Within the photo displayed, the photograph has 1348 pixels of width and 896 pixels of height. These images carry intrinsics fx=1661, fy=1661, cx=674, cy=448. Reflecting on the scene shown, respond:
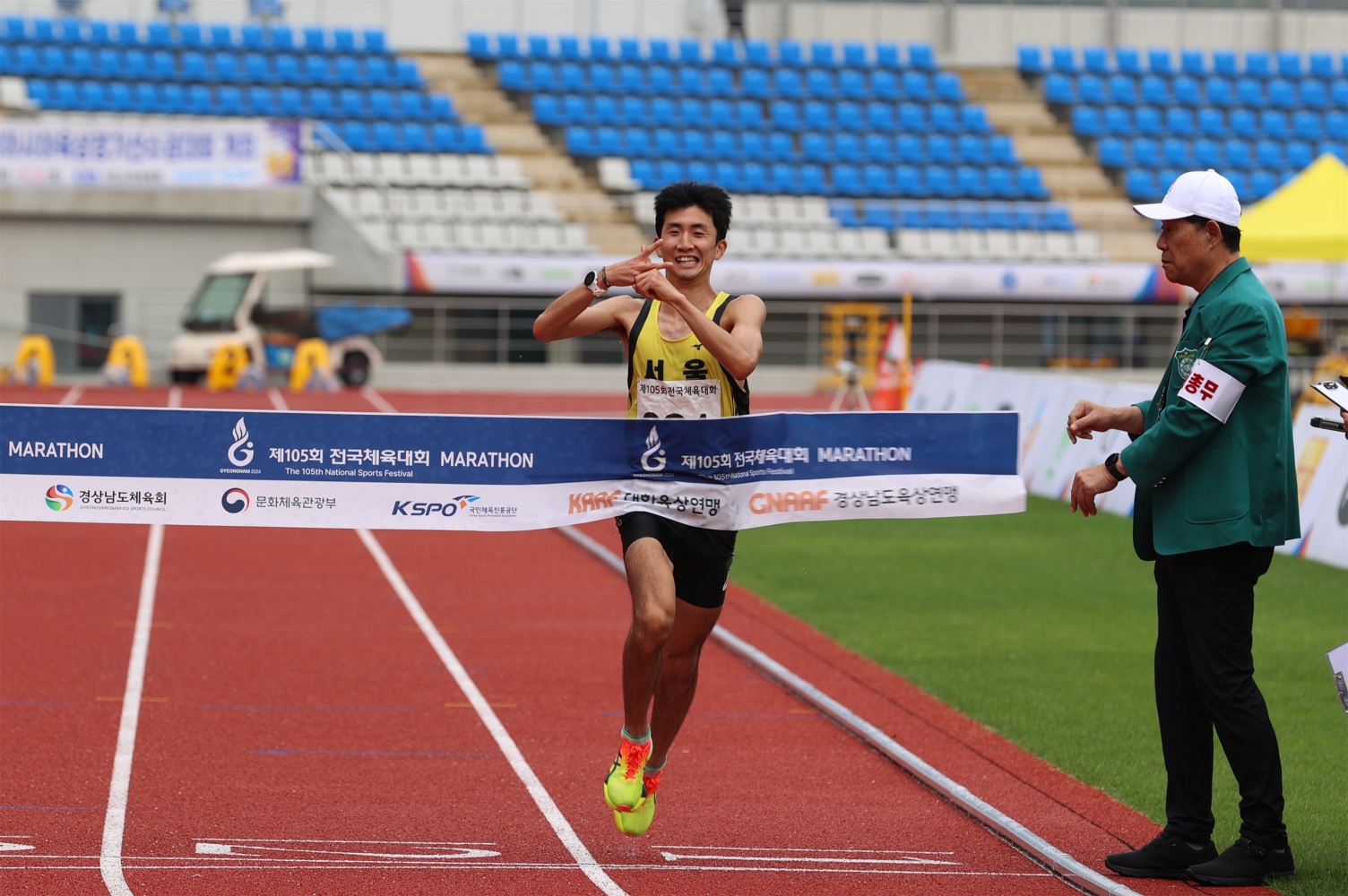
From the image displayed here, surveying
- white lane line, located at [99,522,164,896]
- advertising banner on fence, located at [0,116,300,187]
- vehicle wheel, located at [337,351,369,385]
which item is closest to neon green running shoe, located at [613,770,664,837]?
white lane line, located at [99,522,164,896]

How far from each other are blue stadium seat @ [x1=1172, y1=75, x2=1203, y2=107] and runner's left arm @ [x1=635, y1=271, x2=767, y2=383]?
3603 centimetres

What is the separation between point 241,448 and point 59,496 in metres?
Answer: 0.65

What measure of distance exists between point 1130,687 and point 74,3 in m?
32.8

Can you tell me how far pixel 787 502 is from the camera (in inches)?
224

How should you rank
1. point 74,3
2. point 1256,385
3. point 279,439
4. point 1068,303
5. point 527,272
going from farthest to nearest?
point 74,3 → point 1068,303 → point 527,272 → point 279,439 → point 1256,385

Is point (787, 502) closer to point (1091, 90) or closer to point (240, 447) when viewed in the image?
point (240, 447)

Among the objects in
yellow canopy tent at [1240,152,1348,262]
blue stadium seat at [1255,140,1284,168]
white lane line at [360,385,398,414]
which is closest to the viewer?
yellow canopy tent at [1240,152,1348,262]

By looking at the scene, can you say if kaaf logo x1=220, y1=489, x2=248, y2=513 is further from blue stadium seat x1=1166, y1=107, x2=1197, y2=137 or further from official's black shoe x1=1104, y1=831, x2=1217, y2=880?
blue stadium seat x1=1166, y1=107, x2=1197, y2=137

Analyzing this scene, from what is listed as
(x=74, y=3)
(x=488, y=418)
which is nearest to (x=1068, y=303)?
(x=74, y=3)

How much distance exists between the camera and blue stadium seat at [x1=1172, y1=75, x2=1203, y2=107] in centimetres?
3866

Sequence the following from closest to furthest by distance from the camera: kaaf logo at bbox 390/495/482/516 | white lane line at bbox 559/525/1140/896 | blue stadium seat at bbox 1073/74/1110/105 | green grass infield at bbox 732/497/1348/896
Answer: white lane line at bbox 559/525/1140/896
kaaf logo at bbox 390/495/482/516
green grass infield at bbox 732/497/1348/896
blue stadium seat at bbox 1073/74/1110/105

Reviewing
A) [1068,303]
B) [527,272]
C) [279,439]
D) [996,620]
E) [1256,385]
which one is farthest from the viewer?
[1068,303]

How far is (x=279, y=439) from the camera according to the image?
18.7 feet

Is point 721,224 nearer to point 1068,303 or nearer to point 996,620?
point 996,620
